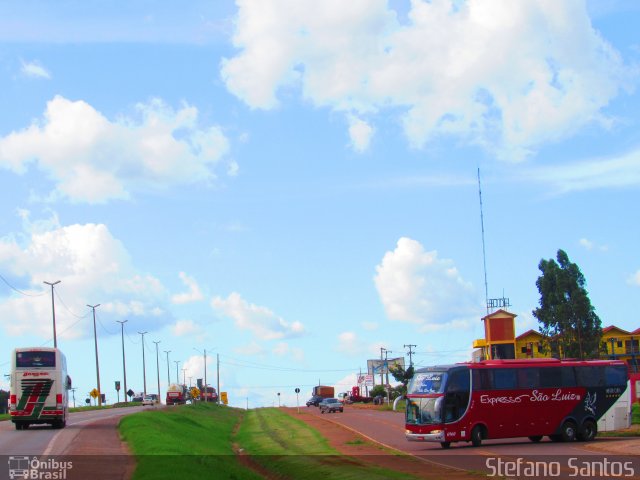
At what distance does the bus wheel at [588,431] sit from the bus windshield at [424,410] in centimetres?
706

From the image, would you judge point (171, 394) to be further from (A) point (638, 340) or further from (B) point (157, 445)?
(B) point (157, 445)

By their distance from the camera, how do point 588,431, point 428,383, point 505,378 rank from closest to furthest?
point 428,383 → point 505,378 → point 588,431

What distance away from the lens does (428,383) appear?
132 ft

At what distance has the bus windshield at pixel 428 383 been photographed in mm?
39500

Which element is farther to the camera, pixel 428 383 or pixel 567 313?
pixel 567 313

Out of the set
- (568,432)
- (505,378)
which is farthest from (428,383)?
(568,432)

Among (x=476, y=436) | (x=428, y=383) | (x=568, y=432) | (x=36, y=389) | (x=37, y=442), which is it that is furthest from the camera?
(x=36, y=389)

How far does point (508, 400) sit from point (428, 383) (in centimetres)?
352

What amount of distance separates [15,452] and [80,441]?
437 cm

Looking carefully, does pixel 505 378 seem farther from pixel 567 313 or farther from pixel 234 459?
pixel 567 313

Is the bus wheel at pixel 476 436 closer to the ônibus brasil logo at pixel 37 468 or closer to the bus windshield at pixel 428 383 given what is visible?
the bus windshield at pixel 428 383

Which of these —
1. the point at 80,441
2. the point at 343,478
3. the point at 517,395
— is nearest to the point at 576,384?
the point at 517,395

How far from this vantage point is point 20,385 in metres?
42.8

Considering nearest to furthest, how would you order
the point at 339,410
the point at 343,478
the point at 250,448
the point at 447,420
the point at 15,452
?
1. the point at 343,478
2. the point at 15,452
3. the point at 447,420
4. the point at 250,448
5. the point at 339,410
